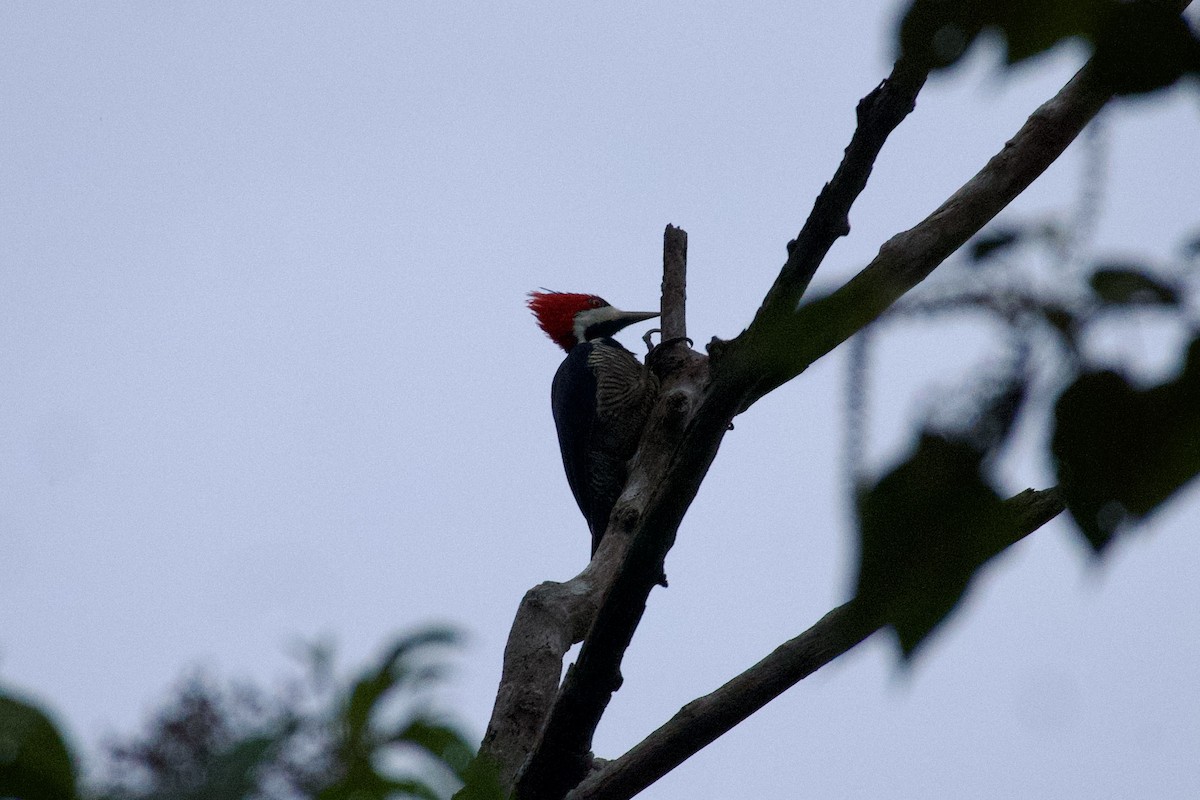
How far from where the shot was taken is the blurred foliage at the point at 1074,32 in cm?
56

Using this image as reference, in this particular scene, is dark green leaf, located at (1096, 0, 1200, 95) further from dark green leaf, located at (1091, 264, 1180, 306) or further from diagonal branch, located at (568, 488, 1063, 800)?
diagonal branch, located at (568, 488, 1063, 800)

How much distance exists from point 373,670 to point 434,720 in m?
0.08

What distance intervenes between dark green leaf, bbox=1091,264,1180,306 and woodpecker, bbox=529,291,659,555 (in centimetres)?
499

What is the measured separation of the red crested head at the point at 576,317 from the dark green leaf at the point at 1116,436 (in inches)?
239

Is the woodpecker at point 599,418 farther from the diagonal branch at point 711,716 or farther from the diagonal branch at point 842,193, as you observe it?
the diagonal branch at point 842,193

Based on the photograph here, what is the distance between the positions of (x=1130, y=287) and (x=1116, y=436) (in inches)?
2.8

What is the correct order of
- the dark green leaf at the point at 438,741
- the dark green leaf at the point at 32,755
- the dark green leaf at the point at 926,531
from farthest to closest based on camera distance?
the dark green leaf at the point at 438,741 → the dark green leaf at the point at 32,755 → the dark green leaf at the point at 926,531

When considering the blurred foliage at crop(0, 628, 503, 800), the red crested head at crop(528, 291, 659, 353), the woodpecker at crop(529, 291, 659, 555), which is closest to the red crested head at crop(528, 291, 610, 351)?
the red crested head at crop(528, 291, 659, 353)

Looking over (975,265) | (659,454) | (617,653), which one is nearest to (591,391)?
(659,454)

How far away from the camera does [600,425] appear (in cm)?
577

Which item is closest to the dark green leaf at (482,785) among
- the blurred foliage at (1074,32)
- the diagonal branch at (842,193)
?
the blurred foliage at (1074,32)

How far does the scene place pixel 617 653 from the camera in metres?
2.37

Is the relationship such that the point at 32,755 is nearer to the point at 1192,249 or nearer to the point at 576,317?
the point at 1192,249

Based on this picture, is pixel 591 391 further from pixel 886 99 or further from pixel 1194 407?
pixel 1194 407
